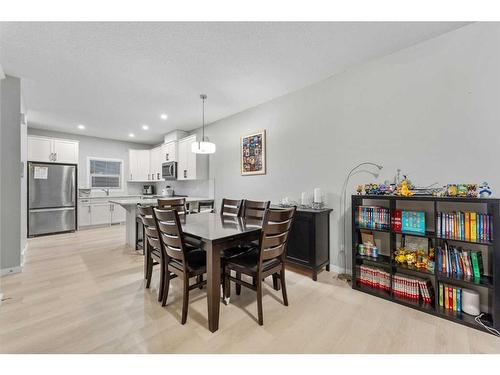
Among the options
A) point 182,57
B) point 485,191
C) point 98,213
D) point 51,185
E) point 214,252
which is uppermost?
point 182,57

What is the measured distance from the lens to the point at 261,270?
1.82 m

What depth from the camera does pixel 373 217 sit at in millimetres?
2311

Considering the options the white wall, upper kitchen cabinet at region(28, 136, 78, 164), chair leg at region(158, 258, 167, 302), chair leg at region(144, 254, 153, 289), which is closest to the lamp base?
the white wall

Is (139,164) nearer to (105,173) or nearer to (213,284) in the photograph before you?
(105,173)

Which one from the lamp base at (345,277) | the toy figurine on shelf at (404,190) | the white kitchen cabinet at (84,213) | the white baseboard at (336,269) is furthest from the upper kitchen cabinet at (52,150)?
the toy figurine on shelf at (404,190)

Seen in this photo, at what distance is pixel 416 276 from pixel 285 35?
274 centimetres

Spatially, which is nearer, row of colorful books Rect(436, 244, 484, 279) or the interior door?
row of colorful books Rect(436, 244, 484, 279)

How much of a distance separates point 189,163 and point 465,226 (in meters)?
4.65

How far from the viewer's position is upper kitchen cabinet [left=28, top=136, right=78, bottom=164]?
4781 mm

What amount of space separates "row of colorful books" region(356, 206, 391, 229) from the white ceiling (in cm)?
172

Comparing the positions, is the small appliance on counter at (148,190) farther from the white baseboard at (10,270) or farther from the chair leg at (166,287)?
the chair leg at (166,287)

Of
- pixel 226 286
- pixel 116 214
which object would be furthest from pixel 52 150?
pixel 226 286

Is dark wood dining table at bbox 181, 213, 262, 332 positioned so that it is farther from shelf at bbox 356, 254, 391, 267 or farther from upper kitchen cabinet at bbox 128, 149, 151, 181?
upper kitchen cabinet at bbox 128, 149, 151, 181
